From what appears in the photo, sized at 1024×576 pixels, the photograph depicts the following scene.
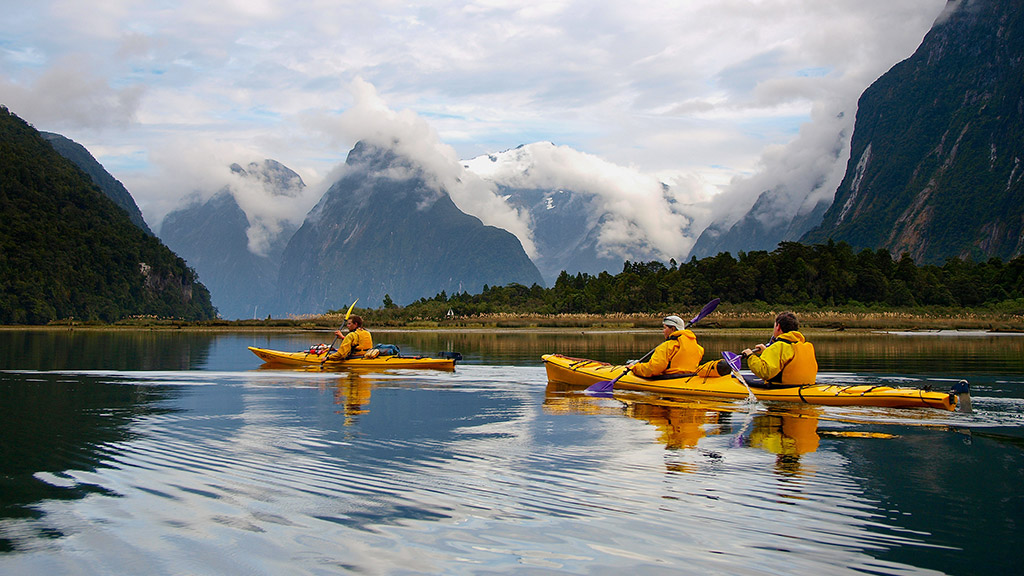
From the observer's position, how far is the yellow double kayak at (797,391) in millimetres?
13234

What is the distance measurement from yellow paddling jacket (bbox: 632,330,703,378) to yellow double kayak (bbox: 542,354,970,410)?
0.22m

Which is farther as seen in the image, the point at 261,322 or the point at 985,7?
the point at 985,7

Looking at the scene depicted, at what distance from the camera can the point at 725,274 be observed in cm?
6662

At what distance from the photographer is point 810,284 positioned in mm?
63875

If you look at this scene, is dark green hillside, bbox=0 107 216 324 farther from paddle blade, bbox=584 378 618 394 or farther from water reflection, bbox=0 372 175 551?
paddle blade, bbox=584 378 618 394

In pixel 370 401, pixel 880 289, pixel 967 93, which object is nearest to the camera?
pixel 370 401

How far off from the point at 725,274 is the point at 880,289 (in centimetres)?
1207

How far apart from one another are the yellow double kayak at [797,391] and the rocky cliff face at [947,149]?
11415 centimetres

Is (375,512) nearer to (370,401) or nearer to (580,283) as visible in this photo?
(370,401)

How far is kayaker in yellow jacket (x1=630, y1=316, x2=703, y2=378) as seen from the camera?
16469mm

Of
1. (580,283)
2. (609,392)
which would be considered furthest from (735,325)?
(609,392)

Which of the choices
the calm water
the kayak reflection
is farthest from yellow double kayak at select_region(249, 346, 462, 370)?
the calm water

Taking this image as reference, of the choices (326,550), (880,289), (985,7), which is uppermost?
(985,7)

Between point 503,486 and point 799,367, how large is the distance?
8039mm
